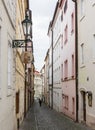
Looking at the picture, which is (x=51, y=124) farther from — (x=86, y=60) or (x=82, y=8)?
(x=82, y=8)

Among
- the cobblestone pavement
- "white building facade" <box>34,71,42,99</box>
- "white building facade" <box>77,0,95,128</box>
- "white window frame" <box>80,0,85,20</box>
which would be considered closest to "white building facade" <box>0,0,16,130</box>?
"white building facade" <box>77,0,95,128</box>

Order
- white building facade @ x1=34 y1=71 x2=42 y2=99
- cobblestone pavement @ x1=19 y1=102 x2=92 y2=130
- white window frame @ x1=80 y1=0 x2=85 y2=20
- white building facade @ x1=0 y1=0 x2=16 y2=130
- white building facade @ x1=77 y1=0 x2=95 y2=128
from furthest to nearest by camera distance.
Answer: white building facade @ x1=34 y1=71 x2=42 y2=99 → white window frame @ x1=80 y1=0 x2=85 y2=20 → cobblestone pavement @ x1=19 y1=102 x2=92 y2=130 → white building facade @ x1=77 y1=0 x2=95 y2=128 → white building facade @ x1=0 y1=0 x2=16 y2=130

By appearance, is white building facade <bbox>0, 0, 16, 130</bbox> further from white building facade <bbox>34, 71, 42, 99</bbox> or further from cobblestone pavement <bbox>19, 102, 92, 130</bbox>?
white building facade <bbox>34, 71, 42, 99</bbox>

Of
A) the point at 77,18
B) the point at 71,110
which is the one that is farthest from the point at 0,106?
the point at 71,110

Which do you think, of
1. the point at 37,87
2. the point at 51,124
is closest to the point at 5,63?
the point at 51,124

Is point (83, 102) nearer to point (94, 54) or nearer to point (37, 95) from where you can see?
point (94, 54)

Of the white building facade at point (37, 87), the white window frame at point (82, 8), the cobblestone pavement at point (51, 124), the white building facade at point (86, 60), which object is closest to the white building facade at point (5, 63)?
the white building facade at point (86, 60)

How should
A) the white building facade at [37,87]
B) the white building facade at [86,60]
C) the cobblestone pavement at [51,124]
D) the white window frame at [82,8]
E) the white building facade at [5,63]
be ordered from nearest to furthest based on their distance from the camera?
the white building facade at [5,63], the white building facade at [86,60], the cobblestone pavement at [51,124], the white window frame at [82,8], the white building facade at [37,87]

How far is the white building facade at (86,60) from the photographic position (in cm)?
2264

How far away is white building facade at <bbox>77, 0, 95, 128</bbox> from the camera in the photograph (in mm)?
22641

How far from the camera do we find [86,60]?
2447cm

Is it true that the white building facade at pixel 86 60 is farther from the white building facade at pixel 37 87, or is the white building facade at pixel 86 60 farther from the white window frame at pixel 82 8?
the white building facade at pixel 37 87

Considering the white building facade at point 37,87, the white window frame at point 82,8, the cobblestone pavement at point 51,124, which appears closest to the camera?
the cobblestone pavement at point 51,124

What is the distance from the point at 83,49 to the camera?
2597 centimetres
